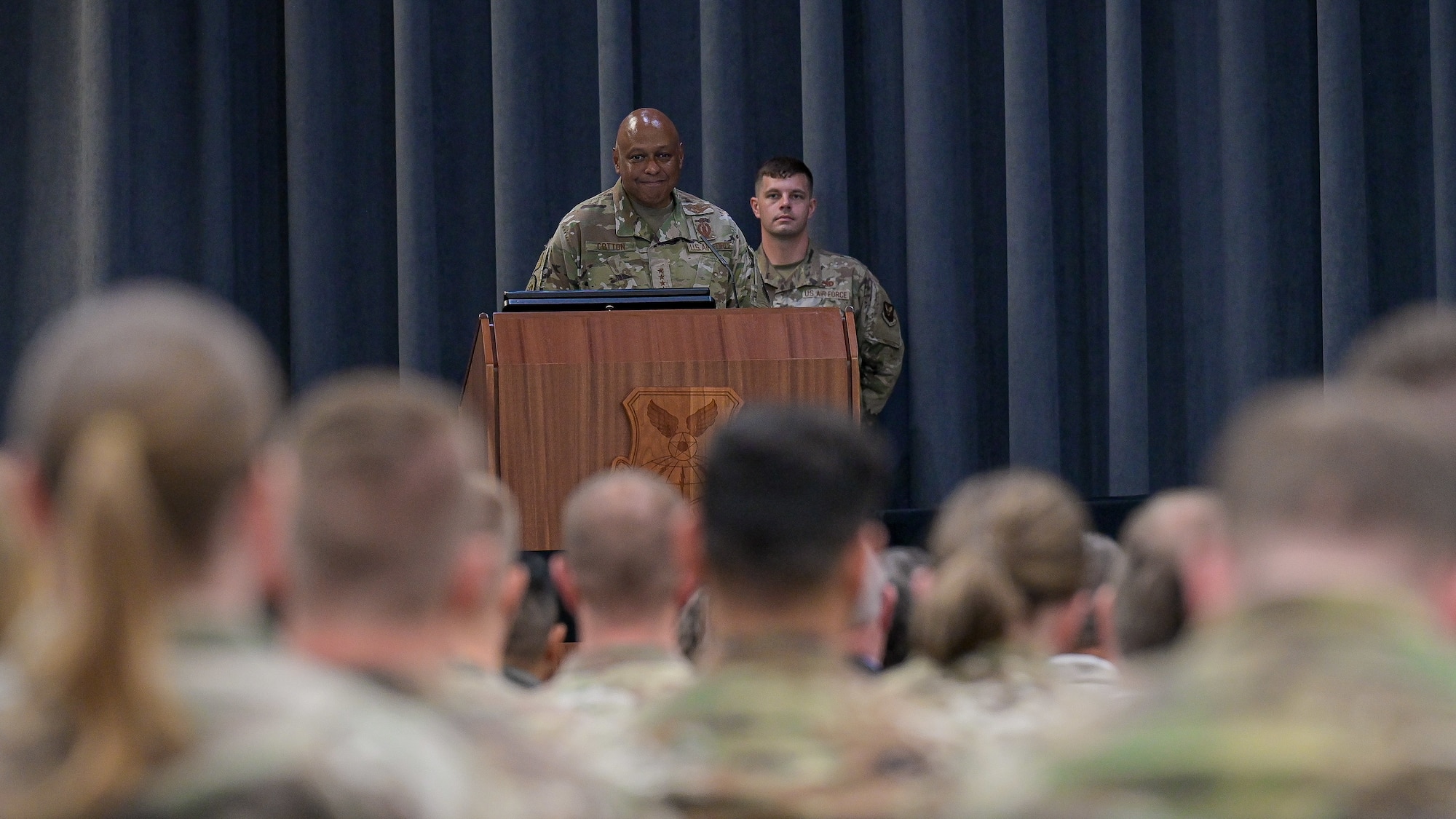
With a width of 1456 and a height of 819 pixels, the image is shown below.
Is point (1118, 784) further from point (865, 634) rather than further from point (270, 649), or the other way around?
point (865, 634)

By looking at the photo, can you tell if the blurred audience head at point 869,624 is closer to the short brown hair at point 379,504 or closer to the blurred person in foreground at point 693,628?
the blurred person in foreground at point 693,628

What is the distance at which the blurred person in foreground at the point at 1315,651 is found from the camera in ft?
3.43

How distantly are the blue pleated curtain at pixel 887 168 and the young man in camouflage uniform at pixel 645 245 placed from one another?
39.8 inches

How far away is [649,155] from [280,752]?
15.4ft

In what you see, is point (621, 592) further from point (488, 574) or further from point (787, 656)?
point (787, 656)

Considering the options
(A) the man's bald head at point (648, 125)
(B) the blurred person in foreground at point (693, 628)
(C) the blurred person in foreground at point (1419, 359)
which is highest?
(A) the man's bald head at point (648, 125)

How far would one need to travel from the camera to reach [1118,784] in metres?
1.06

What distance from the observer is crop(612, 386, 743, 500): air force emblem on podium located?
4.09 m

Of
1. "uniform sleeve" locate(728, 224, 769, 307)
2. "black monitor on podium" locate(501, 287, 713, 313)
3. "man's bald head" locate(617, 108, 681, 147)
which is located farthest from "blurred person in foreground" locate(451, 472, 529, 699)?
"uniform sleeve" locate(728, 224, 769, 307)

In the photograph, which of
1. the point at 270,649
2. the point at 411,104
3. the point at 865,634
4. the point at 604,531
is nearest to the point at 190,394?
the point at 270,649

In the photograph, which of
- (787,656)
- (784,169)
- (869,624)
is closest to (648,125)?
(784,169)

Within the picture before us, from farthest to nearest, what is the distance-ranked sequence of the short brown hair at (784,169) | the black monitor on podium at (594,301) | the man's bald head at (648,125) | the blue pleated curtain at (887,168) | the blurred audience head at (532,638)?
1. the blue pleated curtain at (887,168)
2. the short brown hair at (784,169)
3. the man's bald head at (648,125)
4. the black monitor on podium at (594,301)
5. the blurred audience head at (532,638)

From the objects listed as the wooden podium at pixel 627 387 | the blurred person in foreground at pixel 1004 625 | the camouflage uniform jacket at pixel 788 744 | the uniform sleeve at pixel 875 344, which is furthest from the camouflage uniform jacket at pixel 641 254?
the camouflage uniform jacket at pixel 788 744

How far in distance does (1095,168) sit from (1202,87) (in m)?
0.49
